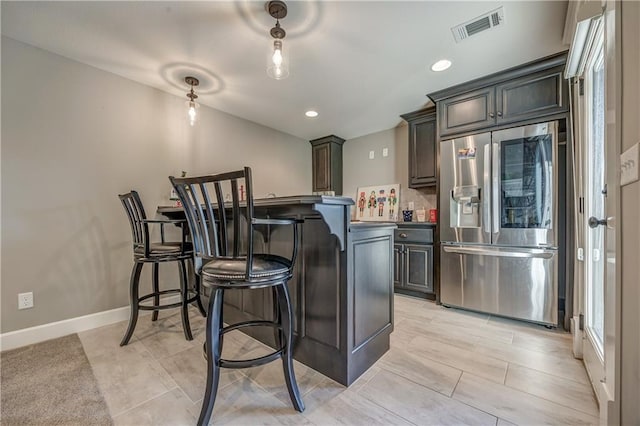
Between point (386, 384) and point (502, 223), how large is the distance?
191 centimetres

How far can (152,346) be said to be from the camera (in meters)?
1.91

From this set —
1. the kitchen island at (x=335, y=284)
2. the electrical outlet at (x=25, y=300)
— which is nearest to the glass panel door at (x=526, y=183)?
the kitchen island at (x=335, y=284)

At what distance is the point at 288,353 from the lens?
1305mm

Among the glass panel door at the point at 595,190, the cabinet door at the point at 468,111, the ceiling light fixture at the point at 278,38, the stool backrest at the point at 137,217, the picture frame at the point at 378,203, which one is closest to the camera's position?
the glass panel door at the point at 595,190

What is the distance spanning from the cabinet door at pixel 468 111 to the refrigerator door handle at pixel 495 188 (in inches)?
12.3

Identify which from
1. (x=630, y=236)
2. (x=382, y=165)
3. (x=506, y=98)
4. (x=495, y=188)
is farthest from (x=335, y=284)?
(x=382, y=165)

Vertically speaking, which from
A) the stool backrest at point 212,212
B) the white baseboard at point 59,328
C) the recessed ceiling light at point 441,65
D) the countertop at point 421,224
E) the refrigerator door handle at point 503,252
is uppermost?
the recessed ceiling light at point 441,65

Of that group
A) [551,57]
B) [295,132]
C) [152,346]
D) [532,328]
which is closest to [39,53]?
[152,346]

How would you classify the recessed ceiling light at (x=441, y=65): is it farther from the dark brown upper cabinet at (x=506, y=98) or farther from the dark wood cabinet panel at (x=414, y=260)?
the dark wood cabinet panel at (x=414, y=260)

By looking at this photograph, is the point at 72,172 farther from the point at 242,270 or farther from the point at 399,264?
the point at 399,264

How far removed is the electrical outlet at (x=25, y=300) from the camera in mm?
1970

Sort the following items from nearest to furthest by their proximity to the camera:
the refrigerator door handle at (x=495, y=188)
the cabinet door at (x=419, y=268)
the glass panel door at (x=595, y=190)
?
the glass panel door at (x=595, y=190) < the refrigerator door handle at (x=495, y=188) < the cabinet door at (x=419, y=268)

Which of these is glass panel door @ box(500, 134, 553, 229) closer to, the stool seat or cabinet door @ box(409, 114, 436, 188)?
cabinet door @ box(409, 114, 436, 188)

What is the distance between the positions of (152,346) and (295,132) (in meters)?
3.39
